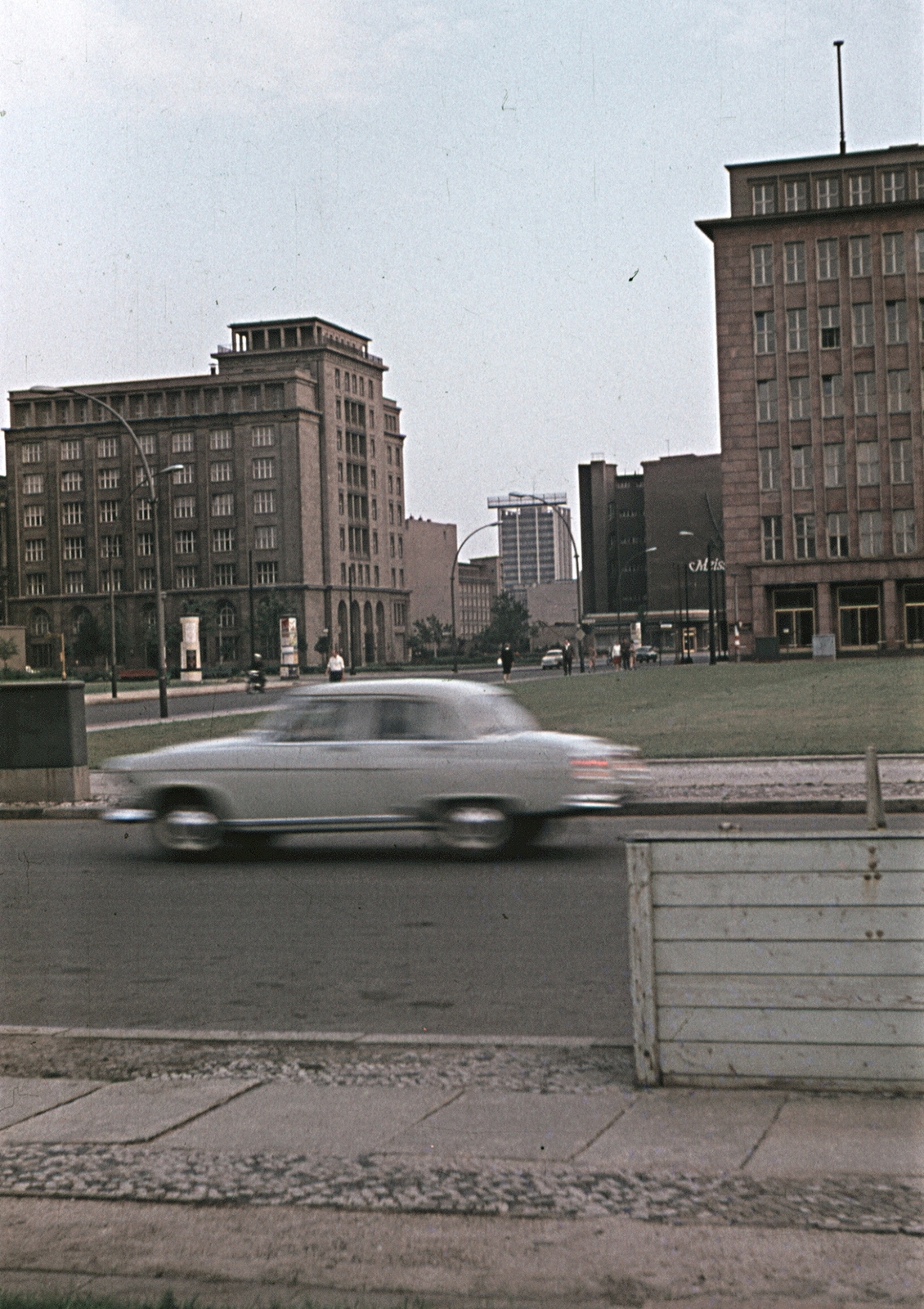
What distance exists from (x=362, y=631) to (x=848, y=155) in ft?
243

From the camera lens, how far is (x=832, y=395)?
87.1 meters

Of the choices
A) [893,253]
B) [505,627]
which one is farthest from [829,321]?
[505,627]

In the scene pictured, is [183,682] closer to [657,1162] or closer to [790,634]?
[790,634]

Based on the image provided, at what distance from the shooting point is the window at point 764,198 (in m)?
87.0

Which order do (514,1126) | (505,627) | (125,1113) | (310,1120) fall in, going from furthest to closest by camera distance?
(505,627), (125,1113), (310,1120), (514,1126)

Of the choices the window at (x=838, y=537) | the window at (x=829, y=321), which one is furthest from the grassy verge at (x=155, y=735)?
the window at (x=829, y=321)

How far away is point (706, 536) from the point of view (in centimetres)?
17038

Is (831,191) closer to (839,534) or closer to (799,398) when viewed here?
(799,398)

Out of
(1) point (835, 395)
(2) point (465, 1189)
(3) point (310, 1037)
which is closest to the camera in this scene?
(2) point (465, 1189)

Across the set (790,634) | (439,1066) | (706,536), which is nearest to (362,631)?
(706,536)

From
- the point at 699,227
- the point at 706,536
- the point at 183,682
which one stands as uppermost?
the point at 699,227

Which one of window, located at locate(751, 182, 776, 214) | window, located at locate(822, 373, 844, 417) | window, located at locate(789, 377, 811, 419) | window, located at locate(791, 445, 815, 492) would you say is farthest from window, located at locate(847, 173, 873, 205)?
window, located at locate(791, 445, 815, 492)

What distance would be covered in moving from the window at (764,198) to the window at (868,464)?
572 inches

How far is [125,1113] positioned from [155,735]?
25.3 meters
